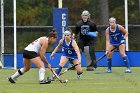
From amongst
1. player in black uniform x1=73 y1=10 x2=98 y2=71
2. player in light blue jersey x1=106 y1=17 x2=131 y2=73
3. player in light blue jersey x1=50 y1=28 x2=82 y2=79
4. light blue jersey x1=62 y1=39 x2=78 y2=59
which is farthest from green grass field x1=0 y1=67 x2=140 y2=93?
player in black uniform x1=73 y1=10 x2=98 y2=71

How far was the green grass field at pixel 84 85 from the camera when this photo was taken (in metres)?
12.1

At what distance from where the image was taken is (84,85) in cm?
1334

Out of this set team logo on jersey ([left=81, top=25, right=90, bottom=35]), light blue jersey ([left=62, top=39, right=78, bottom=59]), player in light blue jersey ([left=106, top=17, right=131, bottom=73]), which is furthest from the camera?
team logo on jersey ([left=81, top=25, right=90, bottom=35])

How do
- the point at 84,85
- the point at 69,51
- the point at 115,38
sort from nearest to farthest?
the point at 84,85, the point at 69,51, the point at 115,38

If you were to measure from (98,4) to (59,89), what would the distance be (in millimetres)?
10369

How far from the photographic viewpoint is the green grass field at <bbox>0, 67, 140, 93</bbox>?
478 inches

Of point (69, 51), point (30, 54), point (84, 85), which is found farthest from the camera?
point (69, 51)

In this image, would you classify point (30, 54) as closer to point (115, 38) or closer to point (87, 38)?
point (115, 38)

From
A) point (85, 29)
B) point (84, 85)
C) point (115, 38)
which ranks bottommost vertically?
point (84, 85)

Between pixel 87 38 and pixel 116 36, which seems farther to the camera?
pixel 87 38

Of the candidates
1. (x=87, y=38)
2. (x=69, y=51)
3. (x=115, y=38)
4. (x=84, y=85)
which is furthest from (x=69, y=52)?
(x=87, y=38)

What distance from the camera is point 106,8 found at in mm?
22531

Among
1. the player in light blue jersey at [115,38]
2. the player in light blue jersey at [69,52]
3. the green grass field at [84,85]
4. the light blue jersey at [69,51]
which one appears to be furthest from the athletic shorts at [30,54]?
the player in light blue jersey at [115,38]

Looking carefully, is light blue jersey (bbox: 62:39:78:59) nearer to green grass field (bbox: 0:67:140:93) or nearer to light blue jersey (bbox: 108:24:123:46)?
green grass field (bbox: 0:67:140:93)
